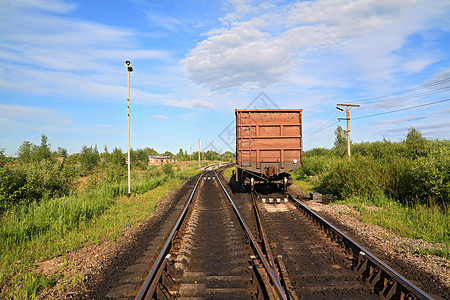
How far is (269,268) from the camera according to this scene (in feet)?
13.7

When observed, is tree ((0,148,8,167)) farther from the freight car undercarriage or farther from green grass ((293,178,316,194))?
green grass ((293,178,316,194))

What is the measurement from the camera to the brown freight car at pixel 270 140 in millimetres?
11641

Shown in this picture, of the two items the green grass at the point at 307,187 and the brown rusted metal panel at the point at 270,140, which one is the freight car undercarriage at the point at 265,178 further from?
the green grass at the point at 307,187

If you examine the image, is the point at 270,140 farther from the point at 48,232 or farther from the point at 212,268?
the point at 48,232

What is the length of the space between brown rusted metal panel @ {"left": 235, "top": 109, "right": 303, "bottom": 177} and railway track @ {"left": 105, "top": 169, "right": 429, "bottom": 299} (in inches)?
187

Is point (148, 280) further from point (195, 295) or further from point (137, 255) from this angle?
point (137, 255)

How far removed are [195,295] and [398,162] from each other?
10.6 metres

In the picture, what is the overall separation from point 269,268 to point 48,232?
21.3ft

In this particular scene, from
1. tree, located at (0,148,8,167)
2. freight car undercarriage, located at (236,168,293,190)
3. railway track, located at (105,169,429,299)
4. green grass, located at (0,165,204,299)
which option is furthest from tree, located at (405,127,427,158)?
tree, located at (0,148,8,167)

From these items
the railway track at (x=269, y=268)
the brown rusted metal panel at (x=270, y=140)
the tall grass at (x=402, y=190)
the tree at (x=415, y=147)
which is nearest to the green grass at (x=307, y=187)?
the tall grass at (x=402, y=190)

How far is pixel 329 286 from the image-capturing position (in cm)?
393

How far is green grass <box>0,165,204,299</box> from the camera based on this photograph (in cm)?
446

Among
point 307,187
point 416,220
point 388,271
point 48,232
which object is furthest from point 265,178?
point 48,232

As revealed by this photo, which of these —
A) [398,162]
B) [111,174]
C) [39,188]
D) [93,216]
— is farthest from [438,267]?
[111,174]
